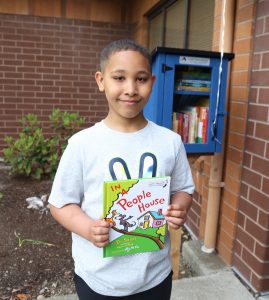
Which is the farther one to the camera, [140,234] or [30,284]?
[30,284]

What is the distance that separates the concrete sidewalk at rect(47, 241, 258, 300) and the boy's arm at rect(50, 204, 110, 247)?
1345 millimetres

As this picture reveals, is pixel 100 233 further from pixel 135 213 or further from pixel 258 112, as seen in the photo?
pixel 258 112

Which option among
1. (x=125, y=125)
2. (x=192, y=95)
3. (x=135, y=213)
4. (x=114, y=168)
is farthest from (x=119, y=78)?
(x=192, y=95)

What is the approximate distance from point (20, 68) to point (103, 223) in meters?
5.44

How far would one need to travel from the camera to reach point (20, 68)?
6.15 meters

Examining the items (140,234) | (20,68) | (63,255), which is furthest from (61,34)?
(140,234)

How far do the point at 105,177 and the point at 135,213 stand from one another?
0.56ft

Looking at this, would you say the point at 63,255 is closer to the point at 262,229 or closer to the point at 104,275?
the point at 262,229

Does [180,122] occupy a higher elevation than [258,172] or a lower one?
higher

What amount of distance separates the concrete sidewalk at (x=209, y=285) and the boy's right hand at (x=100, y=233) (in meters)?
1.37

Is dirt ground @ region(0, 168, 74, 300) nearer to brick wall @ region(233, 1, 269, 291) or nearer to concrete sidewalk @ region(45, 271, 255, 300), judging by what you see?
concrete sidewalk @ region(45, 271, 255, 300)

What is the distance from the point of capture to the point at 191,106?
2.73 meters

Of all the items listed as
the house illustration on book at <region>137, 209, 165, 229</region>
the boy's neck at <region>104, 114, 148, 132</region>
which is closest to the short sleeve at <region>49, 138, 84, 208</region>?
the boy's neck at <region>104, 114, 148, 132</region>

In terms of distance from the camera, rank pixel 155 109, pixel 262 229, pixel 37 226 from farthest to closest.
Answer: pixel 37 226 → pixel 155 109 → pixel 262 229
